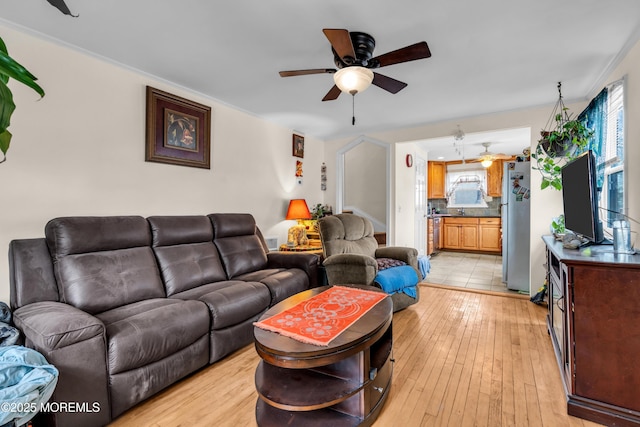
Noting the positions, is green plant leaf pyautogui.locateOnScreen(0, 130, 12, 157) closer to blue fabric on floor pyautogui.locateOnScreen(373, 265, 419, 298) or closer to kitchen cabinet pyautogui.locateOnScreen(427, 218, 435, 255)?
blue fabric on floor pyautogui.locateOnScreen(373, 265, 419, 298)

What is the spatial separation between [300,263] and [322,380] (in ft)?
5.53

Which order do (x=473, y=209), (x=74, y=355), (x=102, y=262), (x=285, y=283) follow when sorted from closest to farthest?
(x=74, y=355) < (x=102, y=262) < (x=285, y=283) < (x=473, y=209)

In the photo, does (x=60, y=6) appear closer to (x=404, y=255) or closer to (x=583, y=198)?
(x=583, y=198)

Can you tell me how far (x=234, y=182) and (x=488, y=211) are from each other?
21.1ft

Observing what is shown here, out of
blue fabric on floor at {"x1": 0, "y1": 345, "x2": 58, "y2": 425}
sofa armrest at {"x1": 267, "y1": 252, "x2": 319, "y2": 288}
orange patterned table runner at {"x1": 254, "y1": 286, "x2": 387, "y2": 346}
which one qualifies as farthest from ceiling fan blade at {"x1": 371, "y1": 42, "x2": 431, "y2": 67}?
blue fabric on floor at {"x1": 0, "y1": 345, "x2": 58, "y2": 425}

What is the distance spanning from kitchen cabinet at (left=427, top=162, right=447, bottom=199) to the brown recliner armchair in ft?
13.6

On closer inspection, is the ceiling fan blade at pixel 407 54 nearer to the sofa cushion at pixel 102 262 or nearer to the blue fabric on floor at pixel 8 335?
the sofa cushion at pixel 102 262

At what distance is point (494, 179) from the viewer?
23.0 feet

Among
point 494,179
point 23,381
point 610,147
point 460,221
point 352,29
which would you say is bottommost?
point 23,381

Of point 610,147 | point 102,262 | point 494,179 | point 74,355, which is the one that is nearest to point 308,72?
point 102,262

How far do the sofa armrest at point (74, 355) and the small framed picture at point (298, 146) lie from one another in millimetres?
3426

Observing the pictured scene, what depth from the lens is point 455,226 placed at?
7215 millimetres

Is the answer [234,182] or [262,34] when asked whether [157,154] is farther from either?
[262,34]

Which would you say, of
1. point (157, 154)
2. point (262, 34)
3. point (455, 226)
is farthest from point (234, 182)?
point (455, 226)
